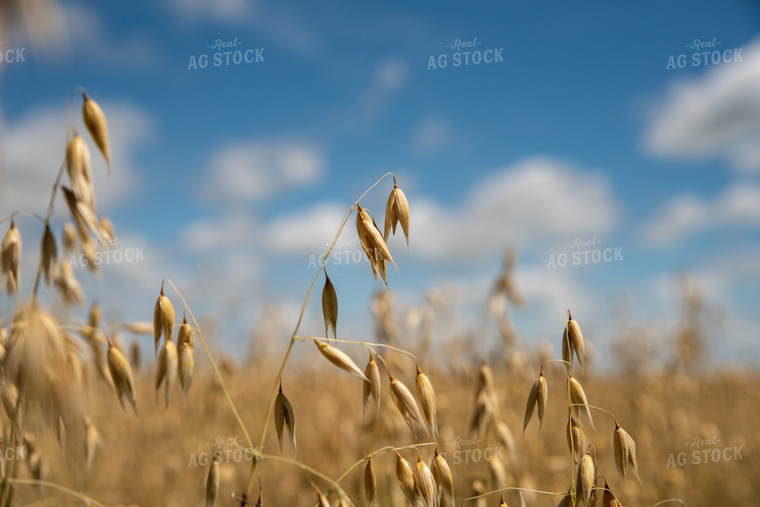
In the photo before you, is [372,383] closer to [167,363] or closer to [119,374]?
[167,363]

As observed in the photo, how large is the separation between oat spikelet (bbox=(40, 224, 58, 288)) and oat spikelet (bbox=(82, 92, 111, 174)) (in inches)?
7.9

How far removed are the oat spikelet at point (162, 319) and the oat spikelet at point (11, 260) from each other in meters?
0.29

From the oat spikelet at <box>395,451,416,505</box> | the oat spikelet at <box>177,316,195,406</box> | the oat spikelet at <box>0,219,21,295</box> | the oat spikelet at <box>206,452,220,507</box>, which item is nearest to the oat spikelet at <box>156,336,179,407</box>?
the oat spikelet at <box>177,316,195,406</box>

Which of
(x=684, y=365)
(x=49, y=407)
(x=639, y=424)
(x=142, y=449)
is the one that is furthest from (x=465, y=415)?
(x=684, y=365)

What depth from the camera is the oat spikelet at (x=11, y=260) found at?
1098 millimetres

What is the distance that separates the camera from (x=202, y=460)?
3092 millimetres

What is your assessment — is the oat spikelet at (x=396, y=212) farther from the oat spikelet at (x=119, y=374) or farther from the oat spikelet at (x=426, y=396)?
the oat spikelet at (x=119, y=374)

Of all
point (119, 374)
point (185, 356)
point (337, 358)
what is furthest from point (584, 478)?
point (119, 374)

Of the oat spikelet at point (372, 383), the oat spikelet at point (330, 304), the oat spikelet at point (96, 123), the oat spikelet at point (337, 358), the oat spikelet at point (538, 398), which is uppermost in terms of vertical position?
the oat spikelet at point (96, 123)

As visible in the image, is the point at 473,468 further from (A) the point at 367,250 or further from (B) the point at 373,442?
(A) the point at 367,250

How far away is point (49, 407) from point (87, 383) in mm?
625

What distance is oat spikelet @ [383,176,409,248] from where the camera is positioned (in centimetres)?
126

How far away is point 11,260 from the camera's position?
44.2 inches

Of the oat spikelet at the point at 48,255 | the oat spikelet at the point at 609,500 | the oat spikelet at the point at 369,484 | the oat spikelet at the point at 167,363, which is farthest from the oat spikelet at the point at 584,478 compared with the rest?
the oat spikelet at the point at 48,255
